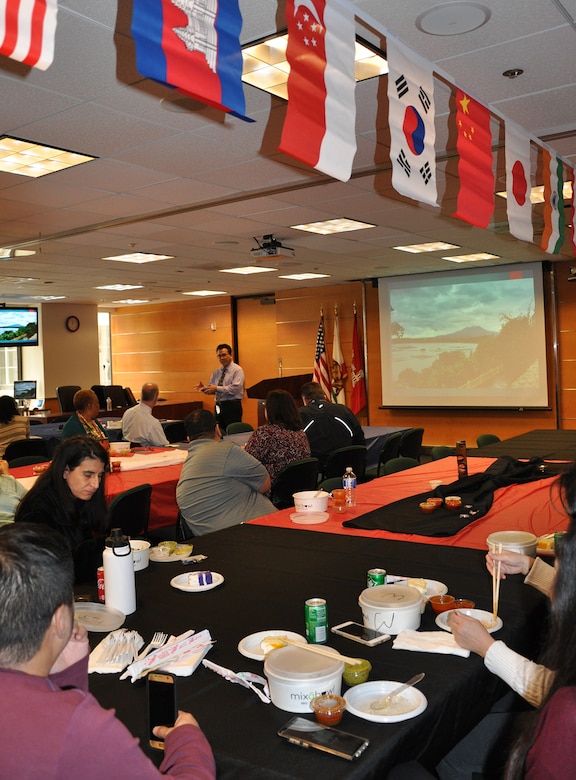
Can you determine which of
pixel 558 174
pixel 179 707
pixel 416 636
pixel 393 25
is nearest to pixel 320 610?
pixel 416 636

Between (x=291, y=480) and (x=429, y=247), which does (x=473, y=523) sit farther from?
(x=429, y=247)

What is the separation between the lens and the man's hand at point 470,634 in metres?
1.84

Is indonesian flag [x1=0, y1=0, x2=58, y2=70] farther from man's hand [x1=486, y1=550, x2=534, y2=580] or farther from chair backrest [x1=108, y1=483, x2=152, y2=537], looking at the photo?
chair backrest [x1=108, y1=483, x2=152, y2=537]

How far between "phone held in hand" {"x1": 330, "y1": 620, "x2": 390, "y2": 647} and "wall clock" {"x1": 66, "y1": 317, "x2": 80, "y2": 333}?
13.9 m

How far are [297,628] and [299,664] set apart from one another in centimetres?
38

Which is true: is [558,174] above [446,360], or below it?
above

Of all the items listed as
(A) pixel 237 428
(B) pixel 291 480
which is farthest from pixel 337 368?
(B) pixel 291 480

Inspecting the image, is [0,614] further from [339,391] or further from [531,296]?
[339,391]

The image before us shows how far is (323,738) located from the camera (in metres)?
1.47

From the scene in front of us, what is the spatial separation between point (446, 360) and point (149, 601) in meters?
9.94

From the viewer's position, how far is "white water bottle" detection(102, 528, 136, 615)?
2176mm

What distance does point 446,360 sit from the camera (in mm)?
11695

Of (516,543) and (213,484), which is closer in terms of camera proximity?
(516,543)

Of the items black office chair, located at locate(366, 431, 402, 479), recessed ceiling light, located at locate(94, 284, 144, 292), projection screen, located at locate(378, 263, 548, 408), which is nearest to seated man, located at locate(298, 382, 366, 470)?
black office chair, located at locate(366, 431, 402, 479)
